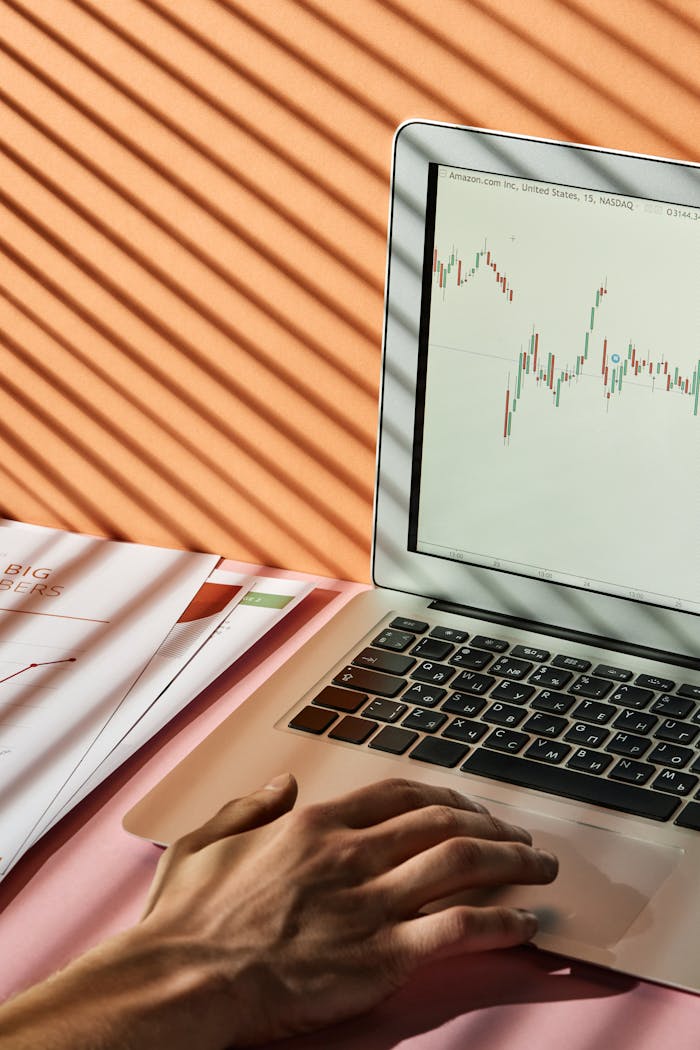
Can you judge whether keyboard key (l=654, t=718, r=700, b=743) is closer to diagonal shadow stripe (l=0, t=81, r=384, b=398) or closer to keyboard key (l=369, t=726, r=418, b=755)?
keyboard key (l=369, t=726, r=418, b=755)

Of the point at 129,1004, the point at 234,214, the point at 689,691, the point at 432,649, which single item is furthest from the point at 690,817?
the point at 234,214

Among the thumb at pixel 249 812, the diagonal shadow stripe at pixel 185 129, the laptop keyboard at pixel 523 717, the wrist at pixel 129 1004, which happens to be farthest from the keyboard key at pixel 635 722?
the diagonal shadow stripe at pixel 185 129

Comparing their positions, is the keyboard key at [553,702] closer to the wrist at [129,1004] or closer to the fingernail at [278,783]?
the fingernail at [278,783]

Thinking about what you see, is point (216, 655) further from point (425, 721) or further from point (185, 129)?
point (185, 129)

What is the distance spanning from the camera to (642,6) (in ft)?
3.06

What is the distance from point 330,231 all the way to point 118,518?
0.35m

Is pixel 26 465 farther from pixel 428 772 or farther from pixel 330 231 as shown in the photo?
pixel 428 772

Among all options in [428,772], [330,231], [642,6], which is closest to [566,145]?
[642,6]

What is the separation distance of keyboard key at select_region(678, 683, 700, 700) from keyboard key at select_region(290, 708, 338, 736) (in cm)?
24

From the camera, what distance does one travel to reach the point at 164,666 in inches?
41.4

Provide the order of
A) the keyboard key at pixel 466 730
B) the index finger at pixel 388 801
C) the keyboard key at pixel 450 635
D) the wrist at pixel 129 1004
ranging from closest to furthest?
the wrist at pixel 129 1004
the index finger at pixel 388 801
the keyboard key at pixel 466 730
the keyboard key at pixel 450 635

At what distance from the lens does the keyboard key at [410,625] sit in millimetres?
1016

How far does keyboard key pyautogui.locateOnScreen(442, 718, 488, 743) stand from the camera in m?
0.90

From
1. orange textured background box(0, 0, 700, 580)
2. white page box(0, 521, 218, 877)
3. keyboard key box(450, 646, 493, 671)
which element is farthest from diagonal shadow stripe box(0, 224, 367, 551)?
keyboard key box(450, 646, 493, 671)
